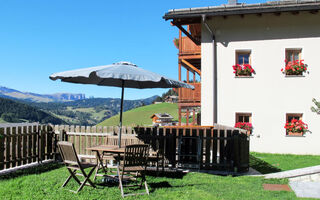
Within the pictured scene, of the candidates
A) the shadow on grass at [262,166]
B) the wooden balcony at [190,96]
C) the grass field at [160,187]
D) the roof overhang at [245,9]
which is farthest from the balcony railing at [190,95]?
the grass field at [160,187]

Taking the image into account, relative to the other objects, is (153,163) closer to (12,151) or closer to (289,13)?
(12,151)

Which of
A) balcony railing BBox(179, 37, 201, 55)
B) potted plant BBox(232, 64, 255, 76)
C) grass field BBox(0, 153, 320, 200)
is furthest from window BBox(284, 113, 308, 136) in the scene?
balcony railing BBox(179, 37, 201, 55)

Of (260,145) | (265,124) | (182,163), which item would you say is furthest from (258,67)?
(182,163)

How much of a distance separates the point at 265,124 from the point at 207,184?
675cm

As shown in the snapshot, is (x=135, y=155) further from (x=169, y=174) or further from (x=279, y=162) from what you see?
(x=279, y=162)

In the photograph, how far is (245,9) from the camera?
12180 millimetres

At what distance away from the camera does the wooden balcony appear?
51.2ft

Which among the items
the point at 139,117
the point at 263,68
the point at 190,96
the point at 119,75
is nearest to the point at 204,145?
the point at 119,75

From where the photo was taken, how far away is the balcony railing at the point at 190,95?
15602 mm

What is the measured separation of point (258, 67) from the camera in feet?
41.5

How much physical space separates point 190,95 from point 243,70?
382 cm

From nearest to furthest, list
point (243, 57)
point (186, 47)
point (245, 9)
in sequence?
point (245, 9) < point (243, 57) < point (186, 47)

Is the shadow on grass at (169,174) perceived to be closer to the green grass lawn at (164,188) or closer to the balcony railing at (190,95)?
the green grass lawn at (164,188)

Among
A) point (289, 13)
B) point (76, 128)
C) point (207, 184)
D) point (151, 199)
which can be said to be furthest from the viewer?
point (289, 13)
